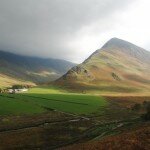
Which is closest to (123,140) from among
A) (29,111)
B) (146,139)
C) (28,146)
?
(146,139)

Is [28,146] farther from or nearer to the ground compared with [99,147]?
nearer to the ground

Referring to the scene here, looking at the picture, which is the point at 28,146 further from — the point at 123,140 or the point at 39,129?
the point at 123,140

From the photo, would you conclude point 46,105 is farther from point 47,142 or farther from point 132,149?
point 132,149

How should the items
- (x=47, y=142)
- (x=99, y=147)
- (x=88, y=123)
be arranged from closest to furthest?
(x=99, y=147), (x=47, y=142), (x=88, y=123)

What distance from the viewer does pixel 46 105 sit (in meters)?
143

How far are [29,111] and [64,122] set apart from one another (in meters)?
23.4

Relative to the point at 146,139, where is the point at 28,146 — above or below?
below

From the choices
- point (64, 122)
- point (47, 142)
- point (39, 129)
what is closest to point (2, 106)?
point (64, 122)

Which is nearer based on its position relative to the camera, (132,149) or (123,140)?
(132,149)

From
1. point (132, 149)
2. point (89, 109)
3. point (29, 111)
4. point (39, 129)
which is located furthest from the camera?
point (89, 109)

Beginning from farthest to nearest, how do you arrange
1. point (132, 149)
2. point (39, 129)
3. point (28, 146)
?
1. point (39, 129)
2. point (28, 146)
3. point (132, 149)

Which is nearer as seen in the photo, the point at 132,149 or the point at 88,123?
the point at 132,149

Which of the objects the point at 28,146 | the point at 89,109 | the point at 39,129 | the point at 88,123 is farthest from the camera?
the point at 89,109

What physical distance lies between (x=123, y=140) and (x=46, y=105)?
356ft
